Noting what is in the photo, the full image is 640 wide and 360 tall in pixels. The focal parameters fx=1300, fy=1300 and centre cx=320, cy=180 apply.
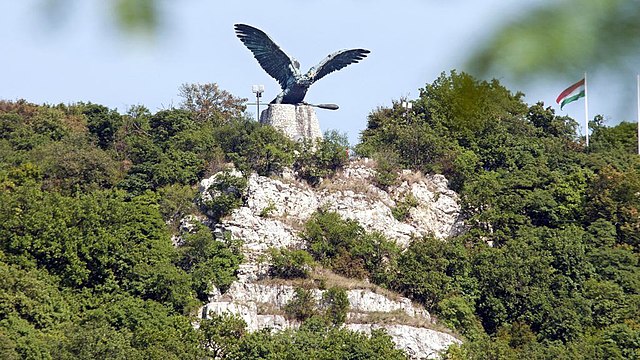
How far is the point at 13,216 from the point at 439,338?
32.2ft

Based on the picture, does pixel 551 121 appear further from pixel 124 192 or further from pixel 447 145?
pixel 124 192

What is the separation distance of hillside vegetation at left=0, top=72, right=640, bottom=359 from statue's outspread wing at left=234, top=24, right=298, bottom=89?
57.7 inches

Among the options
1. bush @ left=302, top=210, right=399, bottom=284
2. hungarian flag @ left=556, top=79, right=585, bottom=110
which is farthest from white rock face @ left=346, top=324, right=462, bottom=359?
hungarian flag @ left=556, top=79, right=585, bottom=110

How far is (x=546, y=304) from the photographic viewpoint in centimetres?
2984

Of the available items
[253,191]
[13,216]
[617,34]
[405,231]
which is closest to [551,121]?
[405,231]

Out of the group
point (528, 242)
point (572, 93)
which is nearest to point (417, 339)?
point (528, 242)

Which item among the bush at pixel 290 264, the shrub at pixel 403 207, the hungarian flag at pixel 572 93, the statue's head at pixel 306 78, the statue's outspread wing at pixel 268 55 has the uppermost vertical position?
the statue's outspread wing at pixel 268 55

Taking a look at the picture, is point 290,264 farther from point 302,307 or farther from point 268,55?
point 268,55

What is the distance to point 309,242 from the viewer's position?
3030cm

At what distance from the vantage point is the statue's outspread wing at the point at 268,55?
31234mm

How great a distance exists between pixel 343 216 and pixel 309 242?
1.50 m

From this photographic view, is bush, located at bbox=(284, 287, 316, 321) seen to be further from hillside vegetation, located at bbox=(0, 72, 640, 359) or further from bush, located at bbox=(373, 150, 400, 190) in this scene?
bush, located at bbox=(373, 150, 400, 190)

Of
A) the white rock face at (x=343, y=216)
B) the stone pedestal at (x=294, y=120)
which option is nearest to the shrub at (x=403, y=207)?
the white rock face at (x=343, y=216)

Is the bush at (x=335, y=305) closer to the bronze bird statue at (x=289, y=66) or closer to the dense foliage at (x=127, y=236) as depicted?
the dense foliage at (x=127, y=236)
